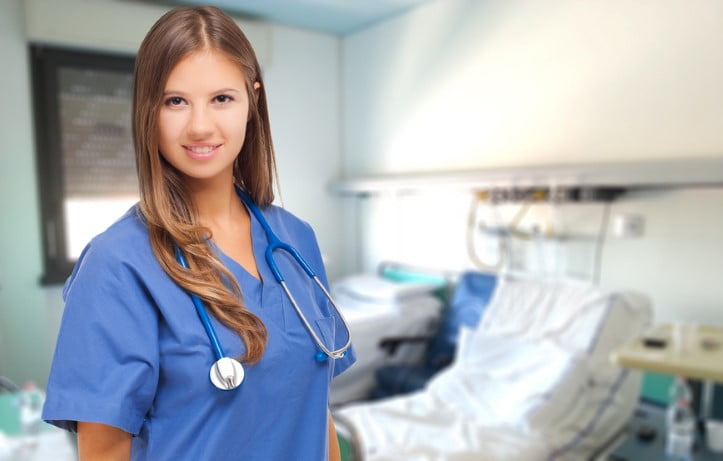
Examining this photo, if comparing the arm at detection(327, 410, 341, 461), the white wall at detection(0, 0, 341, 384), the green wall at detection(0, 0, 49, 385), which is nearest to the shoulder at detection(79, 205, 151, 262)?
the arm at detection(327, 410, 341, 461)

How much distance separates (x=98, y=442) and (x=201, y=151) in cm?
33

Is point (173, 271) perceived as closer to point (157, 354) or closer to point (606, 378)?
point (157, 354)

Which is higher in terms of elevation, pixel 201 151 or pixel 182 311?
pixel 201 151

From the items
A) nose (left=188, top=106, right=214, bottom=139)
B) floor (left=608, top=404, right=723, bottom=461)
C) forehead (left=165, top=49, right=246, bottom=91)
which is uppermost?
forehead (left=165, top=49, right=246, bottom=91)

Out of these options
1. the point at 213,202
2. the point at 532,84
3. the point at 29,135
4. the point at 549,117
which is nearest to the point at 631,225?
the point at 549,117

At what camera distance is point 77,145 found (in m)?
3.12

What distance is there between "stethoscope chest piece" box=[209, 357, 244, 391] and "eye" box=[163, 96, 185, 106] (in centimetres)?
29

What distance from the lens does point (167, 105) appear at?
2.12 feet

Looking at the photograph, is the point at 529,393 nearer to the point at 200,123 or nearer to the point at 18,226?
the point at 200,123

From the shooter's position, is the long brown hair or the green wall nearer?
the long brown hair

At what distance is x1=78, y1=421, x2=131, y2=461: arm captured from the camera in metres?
0.60

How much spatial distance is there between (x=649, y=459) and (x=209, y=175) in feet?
6.11

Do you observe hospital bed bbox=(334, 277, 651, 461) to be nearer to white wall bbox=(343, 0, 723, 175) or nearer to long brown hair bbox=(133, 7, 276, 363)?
white wall bbox=(343, 0, 723, 175)

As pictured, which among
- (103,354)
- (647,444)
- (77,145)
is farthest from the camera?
(77,145)
